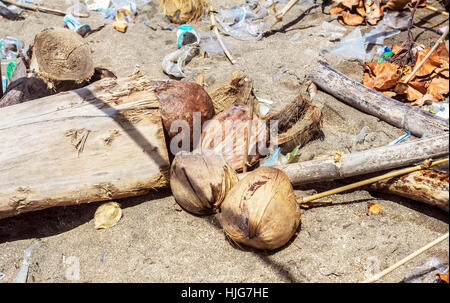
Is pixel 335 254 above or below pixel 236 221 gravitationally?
below

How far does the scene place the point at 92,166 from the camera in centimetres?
266

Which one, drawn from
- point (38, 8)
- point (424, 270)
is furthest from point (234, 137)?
point (38, 8)

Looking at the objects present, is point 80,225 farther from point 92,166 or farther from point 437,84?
point 437,84

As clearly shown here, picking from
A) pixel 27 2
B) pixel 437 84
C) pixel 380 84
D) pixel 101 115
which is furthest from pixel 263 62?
pixel 27 2

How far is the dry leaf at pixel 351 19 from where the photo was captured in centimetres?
455

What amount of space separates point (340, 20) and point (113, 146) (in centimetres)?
359

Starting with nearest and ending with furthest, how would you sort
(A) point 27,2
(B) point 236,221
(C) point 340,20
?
(B) point 236,221 → (C) point 340,20 → (A) point 27,2

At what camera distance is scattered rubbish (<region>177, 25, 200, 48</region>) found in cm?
460

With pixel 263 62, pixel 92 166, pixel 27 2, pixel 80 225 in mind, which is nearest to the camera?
pixel 92 166

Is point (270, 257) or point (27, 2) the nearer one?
point (270, 257)

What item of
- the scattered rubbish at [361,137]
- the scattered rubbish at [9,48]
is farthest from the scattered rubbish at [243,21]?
the scattered rubbish at [9,48]

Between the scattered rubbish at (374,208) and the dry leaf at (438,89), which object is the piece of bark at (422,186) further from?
the dry leaf at (438,89)

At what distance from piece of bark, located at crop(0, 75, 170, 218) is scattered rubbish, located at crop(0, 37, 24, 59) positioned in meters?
2.42

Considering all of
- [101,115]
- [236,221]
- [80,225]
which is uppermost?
[101,115]
